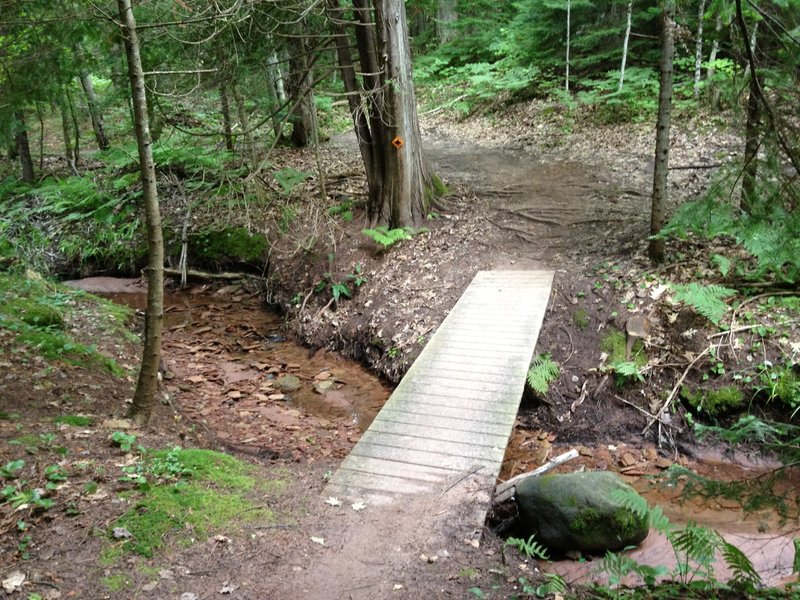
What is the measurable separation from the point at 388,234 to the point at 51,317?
17.9 feet

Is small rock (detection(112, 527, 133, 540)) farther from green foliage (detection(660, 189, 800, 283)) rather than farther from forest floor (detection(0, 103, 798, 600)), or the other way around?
green foliage (detection(660, 189, 800, 283))

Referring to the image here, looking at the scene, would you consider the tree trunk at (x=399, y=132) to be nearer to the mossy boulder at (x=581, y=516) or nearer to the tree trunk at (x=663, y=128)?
the tree trunk at (x=663, y=128)

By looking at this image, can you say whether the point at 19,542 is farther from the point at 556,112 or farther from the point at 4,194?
the point at 556,112

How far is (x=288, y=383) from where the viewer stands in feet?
28.6

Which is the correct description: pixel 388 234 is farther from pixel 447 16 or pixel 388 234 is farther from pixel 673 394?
pixel 447 16

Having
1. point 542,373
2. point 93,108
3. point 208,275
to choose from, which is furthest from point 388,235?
point 93,108

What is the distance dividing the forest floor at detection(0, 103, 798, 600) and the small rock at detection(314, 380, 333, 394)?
0.13 meters

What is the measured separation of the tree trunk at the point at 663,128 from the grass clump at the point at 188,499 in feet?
20.5

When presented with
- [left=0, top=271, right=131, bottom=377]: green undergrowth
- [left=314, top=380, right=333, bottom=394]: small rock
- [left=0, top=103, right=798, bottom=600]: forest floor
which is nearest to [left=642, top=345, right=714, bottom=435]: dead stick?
[left=0, top=103, right=798, bottom=600]: forest floor

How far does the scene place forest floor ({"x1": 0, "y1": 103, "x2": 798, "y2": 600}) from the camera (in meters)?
3.82

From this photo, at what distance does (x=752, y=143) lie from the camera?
17.1 feet

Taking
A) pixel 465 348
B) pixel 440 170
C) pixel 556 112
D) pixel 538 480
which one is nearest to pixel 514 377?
pixel 465 348

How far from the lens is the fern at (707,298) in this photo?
689 centimetres

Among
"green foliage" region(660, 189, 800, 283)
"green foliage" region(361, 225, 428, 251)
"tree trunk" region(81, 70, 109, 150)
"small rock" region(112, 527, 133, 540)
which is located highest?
"tree trunk" region(81, 70, 109, 150)
